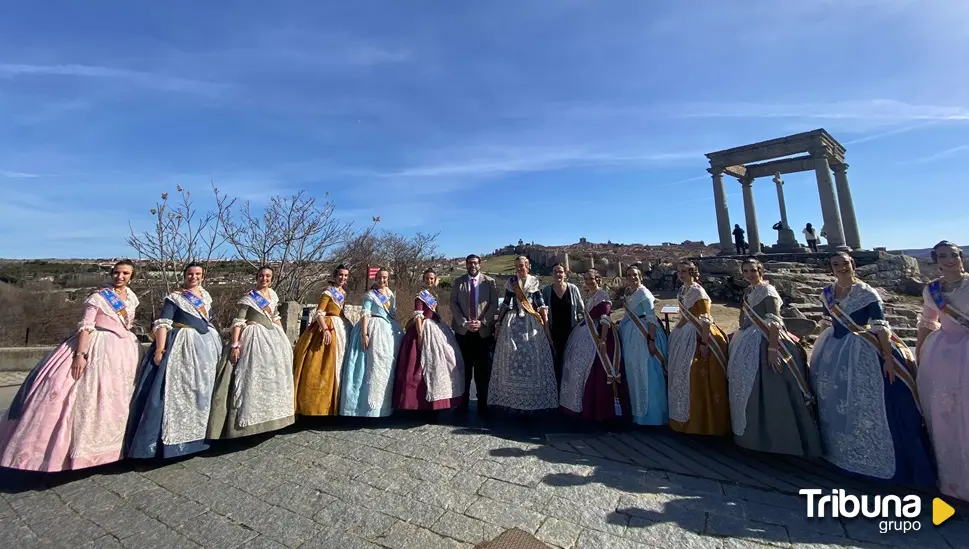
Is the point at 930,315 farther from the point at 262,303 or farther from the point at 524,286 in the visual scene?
the point at 262,303

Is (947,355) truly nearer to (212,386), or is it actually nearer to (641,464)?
(641,464)

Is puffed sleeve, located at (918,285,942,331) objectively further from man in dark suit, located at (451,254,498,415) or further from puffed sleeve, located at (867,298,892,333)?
man in dark suit, located at (451,254,498,415)

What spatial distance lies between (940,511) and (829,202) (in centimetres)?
1771

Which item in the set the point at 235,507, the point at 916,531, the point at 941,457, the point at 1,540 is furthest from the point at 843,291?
the point at 1,540

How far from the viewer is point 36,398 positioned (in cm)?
278

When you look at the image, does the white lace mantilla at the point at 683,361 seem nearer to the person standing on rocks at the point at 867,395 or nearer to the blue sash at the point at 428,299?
the person standing on rocks at the point at 867,395

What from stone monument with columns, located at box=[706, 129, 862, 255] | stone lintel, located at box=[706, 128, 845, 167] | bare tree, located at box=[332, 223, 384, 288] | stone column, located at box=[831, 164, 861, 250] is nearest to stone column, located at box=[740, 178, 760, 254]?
stone monument with columns, located at box=[706, 129, 862, 255]

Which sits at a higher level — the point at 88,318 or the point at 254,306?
the point at 254,306

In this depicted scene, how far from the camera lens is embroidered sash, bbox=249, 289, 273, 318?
360 cm

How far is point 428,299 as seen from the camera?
418 cm

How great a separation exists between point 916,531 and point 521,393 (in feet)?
8.52

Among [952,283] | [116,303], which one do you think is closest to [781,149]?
[952,283]

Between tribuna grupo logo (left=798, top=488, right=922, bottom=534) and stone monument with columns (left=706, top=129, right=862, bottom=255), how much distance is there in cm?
1704

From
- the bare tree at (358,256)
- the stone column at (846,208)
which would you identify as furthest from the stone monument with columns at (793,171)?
the bare tree at (358,256)
